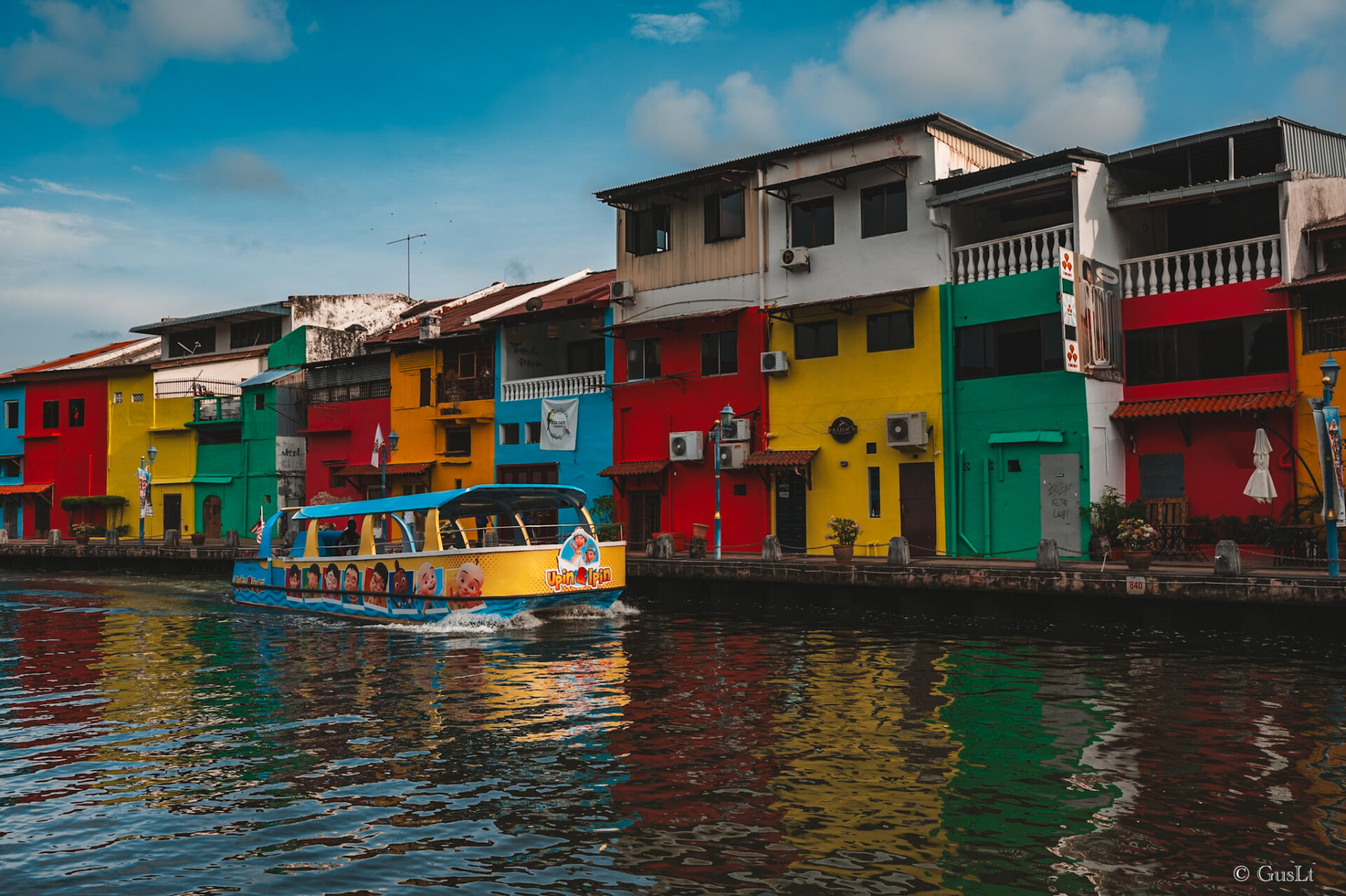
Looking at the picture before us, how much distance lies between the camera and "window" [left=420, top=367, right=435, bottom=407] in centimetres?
3862

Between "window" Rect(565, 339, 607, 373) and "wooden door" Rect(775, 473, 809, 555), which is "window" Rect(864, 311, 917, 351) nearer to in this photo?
"wooden door" Rect(775, 473, 809, 555)

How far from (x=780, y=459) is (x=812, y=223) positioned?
21.6ft

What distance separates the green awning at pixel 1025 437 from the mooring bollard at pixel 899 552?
437cm

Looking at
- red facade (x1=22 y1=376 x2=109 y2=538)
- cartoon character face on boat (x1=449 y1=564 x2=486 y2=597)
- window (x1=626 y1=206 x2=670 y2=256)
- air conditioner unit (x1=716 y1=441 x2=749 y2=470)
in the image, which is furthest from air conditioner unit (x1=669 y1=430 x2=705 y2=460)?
red facade (x1=22 y1=376 x2=109 y2=538)

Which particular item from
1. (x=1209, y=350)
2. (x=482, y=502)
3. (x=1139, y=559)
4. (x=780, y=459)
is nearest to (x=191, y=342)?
(x=780, y=459)

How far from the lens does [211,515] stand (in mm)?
46594

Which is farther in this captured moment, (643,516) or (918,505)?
(643,516)

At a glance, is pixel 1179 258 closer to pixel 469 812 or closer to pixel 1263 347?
pixel 1263 347

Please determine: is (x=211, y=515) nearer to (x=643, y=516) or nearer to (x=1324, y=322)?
(x=643, y=516)

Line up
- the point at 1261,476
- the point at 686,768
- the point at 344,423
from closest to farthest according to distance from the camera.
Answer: the point at 686,768, the point at 1261,476, the point at 344,423

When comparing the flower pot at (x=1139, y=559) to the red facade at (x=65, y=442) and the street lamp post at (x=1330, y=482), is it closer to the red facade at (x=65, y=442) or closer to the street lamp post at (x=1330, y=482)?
the street lamp post at (x=1330, y=482)

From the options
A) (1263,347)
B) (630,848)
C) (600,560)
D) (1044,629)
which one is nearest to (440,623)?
(600,560)

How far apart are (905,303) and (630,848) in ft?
69.6

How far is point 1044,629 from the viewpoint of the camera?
61.1ft
